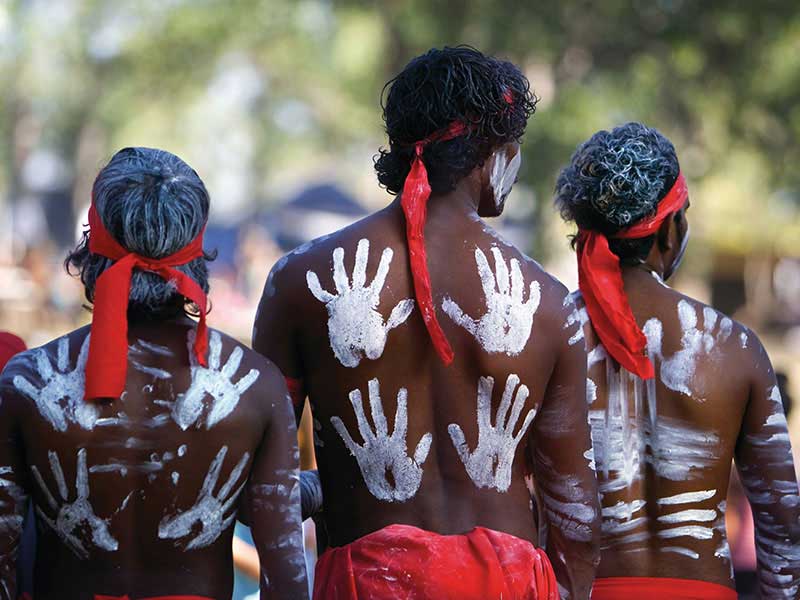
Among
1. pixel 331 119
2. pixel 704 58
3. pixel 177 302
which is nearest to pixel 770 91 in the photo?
pixel 704 58

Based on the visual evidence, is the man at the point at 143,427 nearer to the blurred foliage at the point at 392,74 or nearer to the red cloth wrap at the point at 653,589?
the red cloth wrap at the point at 653,589

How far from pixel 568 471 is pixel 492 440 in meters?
0.25

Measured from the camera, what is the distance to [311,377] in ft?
8.27

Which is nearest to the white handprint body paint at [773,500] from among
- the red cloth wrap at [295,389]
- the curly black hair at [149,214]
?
the red cloth wrap at [295,389]

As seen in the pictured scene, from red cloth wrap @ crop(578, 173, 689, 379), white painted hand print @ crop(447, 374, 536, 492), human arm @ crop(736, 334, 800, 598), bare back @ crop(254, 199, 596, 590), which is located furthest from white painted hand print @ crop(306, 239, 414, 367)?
human arm @ crop(736, 334, 800, 598)

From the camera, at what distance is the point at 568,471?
103 inches

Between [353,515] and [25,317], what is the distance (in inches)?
535

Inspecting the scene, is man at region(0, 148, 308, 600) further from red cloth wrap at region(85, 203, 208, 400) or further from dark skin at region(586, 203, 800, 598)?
dark skin at region(586, 203, 800, 598)

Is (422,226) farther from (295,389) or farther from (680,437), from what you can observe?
(680,437)

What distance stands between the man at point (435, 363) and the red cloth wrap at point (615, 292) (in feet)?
0.98

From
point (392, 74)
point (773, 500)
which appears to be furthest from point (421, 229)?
point (392, 74)

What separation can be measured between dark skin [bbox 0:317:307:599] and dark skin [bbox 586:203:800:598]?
3.07 ft

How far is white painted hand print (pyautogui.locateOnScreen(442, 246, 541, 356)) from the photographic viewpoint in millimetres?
2465

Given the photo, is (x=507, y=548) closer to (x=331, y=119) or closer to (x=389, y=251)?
(x=389, y=251)
